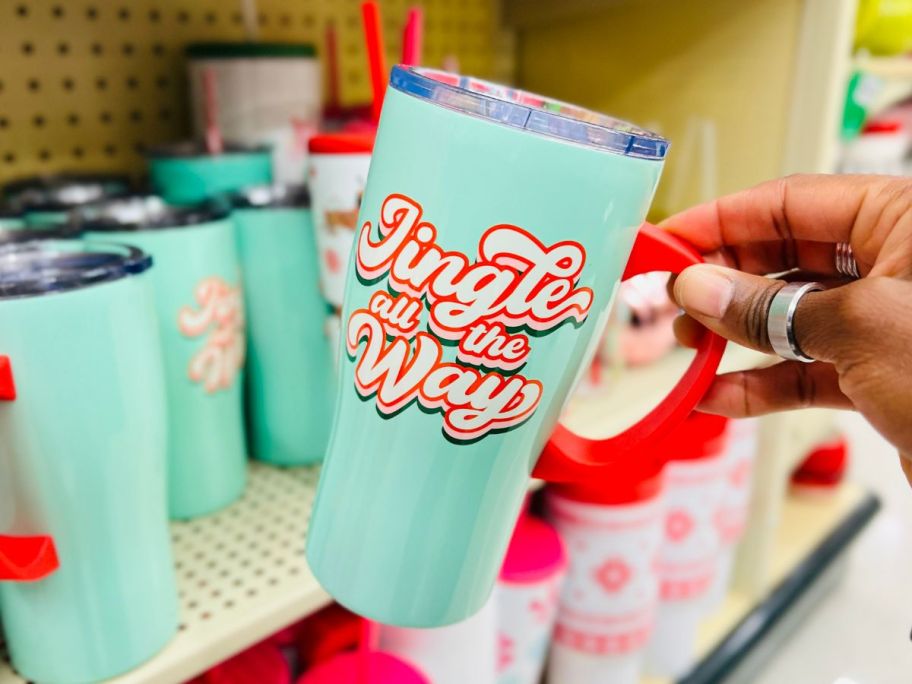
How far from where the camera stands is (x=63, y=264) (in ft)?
1.39

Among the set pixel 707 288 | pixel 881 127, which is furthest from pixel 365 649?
pixel 881 127

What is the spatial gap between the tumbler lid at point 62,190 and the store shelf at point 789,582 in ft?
2.58

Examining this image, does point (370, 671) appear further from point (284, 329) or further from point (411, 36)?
point (411, 36)

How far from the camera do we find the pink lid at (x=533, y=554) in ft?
2.12

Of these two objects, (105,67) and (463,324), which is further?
(105,67)

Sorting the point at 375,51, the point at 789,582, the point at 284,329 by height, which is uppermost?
the point at 375,51

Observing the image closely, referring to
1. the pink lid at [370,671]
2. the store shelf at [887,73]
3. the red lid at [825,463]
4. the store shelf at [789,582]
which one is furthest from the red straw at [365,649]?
the red lid at [825,463]

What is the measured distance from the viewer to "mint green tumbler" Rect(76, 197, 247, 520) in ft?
1.63

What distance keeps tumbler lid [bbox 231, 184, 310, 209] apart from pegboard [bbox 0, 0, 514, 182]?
0.25 meters

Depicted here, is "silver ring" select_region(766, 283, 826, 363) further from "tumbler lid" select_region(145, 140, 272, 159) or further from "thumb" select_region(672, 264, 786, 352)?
"tumbler lid" select_region(145, 140, 272, 159)

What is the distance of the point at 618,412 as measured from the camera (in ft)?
2.37

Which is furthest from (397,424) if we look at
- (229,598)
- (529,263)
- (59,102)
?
(59,102)

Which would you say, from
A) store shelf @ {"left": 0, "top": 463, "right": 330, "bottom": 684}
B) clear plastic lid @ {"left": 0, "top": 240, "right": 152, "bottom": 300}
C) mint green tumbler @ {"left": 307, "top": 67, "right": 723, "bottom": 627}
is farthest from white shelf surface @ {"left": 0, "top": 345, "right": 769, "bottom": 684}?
clear plastic lid @ {"left": 0, "top": 240, "right": 152, "bottom": 300}

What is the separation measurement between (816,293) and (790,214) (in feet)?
0.36
